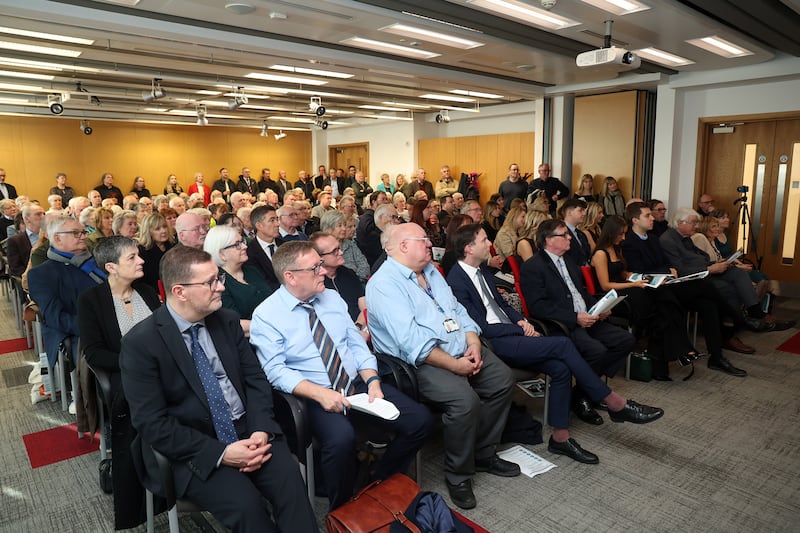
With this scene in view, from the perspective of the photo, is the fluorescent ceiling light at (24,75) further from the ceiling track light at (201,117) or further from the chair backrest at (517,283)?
the chair backrest at (517,283)

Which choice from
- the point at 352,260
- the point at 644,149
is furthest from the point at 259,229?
the point at 644,149

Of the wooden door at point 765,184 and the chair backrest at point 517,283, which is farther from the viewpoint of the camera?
the wooden door at point 765,184

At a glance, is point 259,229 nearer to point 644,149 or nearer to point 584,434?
point 584,434

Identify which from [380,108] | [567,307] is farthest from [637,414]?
[380,108]

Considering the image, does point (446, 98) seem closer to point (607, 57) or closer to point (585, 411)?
point (607, 57)

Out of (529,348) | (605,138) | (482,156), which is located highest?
(605,138)

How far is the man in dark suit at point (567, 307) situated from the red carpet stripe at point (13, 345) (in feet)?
15.9

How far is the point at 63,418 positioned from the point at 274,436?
7.76 ft

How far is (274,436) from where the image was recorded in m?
2.14

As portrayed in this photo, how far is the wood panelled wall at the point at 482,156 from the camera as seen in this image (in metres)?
12.3

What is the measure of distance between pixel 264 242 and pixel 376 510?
105 inches

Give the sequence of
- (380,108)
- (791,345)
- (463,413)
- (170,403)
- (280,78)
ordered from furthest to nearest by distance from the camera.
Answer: (380,108) < (280,78) < (791,345) < (463,413) < (170,403)

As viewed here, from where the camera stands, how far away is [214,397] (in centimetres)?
206

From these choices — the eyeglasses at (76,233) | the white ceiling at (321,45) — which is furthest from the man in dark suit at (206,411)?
the white ceiling at (321,45)
